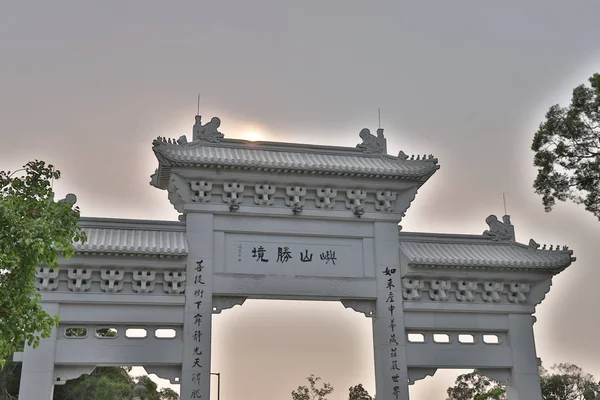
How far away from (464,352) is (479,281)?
128cm

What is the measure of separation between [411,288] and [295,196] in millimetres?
2569

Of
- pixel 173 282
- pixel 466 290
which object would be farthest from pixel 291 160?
pixel 466 290

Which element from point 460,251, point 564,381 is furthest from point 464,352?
point 564,381

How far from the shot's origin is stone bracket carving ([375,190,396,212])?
39.2 ft

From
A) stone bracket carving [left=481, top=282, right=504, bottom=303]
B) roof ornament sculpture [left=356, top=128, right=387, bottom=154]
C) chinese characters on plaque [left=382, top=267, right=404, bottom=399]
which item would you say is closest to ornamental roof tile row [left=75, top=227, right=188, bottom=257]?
chinese characters on plaque [left=382, top=267, right=404, bottom=399]

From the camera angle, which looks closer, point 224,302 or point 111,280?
point 111,280

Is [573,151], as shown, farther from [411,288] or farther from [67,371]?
[67,371]

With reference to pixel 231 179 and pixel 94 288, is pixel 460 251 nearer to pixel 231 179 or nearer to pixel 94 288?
pixel 231 179

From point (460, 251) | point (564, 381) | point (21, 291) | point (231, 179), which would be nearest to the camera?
point (21, 291)

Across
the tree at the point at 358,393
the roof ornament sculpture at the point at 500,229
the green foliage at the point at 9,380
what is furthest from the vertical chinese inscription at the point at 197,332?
the green foliage at the point at 9,380

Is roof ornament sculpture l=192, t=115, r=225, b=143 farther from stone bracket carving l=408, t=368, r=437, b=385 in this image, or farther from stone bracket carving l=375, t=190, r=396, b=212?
stone bracket carving l=408, t=368, r=437, b=385

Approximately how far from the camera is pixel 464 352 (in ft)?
38.1

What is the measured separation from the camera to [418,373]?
450 inches

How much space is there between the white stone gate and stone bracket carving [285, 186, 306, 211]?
1.1 inches
